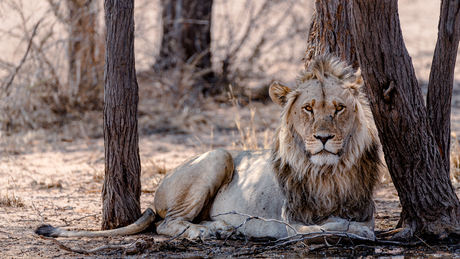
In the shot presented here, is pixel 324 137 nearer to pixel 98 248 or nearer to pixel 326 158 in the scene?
pixel 326 158

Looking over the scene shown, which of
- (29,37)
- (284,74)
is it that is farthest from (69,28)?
(284,74)

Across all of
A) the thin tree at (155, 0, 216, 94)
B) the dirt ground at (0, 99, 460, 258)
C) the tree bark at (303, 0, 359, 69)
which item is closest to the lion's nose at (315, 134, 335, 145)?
the dirt ground at (0, 99, 460, 258)

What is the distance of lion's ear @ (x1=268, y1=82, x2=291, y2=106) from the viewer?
424 centimetres

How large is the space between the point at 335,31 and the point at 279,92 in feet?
3.47

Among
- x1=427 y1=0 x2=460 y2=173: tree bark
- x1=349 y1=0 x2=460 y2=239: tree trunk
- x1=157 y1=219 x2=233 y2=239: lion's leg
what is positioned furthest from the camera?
x1=157 y1=219 x2=233 y2=239: lion's leg

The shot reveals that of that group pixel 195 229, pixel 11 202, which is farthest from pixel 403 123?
pixel 11 202

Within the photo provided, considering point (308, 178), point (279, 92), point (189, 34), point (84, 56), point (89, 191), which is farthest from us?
point (189, 34)

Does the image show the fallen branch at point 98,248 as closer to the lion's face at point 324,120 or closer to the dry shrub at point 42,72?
the lion's face at point 324,120

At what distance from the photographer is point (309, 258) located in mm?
3662

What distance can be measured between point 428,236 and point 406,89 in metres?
1.11

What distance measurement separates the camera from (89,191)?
6234 millimetres

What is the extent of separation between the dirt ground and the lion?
7.8 inches

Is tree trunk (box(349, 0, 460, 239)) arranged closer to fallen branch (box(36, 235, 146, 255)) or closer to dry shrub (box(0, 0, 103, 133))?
fallen branch (box(36, 235, 146, 255))

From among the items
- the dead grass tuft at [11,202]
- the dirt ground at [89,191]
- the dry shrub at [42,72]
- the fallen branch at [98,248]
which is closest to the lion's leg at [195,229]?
the dirt ground at [89,191]
